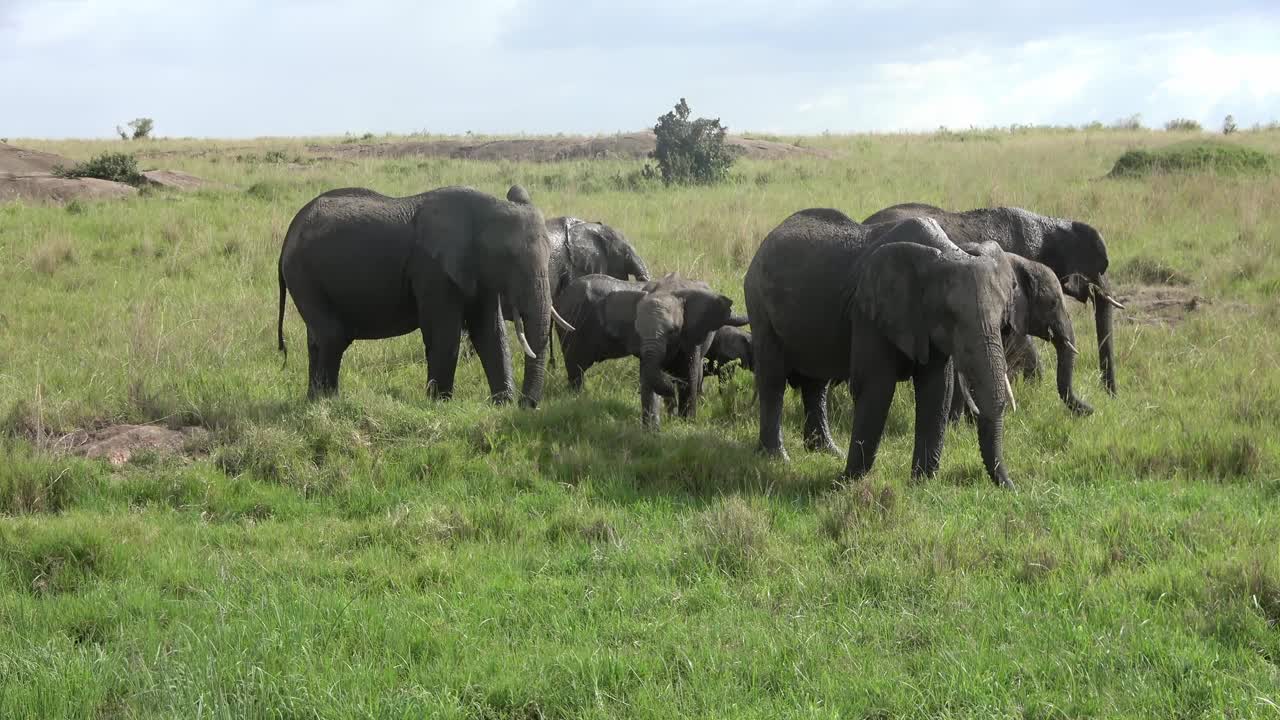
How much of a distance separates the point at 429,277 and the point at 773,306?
291 centimetres

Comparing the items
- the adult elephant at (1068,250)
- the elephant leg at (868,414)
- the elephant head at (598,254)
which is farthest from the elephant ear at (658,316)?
the elephant head at (598,254)

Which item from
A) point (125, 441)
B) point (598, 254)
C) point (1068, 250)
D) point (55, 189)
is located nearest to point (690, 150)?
point (55, 189)

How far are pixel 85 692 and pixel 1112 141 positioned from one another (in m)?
34.3

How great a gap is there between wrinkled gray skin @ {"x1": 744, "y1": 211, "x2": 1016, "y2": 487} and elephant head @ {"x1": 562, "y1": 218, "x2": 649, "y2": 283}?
12.7ft

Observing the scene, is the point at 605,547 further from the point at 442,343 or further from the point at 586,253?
the point at 586,253

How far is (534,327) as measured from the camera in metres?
10.4

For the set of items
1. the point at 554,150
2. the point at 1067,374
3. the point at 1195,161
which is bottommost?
the point at 1067,374

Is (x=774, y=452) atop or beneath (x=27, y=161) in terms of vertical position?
beneath

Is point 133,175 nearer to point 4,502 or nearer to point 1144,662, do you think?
point 4,502

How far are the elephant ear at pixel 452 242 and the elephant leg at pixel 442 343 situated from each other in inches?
9.0

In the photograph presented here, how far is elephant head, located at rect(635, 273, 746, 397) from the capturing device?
10250mm

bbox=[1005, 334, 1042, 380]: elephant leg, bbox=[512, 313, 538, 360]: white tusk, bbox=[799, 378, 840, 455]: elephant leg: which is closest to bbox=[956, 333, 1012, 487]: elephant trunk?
bbox=[799, 378, 840, 455]: elephant leg

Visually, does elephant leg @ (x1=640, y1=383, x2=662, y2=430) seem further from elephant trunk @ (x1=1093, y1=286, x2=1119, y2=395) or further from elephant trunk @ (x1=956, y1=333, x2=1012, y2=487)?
elephant trunk @ (x1=1093, y1=286, x2=1119, y2=395)

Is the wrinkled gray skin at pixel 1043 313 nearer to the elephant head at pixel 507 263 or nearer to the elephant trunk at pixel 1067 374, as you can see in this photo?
the elephant trunk at pixel 1067 374
